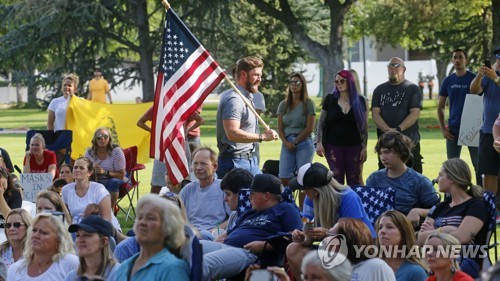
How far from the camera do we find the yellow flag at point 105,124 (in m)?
16.5

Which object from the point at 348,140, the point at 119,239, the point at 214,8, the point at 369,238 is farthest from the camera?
A: the point at 214,8

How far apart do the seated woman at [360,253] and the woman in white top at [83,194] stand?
4.49 m

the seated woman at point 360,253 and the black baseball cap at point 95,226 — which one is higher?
the black baseball cap at point 95,226

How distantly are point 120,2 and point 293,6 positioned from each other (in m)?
6.26

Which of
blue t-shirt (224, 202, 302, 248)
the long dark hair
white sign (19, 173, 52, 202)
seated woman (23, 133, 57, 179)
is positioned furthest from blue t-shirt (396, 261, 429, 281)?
seated woman (23, 133, 57, 179)

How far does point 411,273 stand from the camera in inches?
282

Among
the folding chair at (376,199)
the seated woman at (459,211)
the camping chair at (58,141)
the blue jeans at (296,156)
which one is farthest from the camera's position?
the camping chair at (58,141)

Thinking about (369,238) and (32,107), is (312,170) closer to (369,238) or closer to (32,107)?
(369,238)

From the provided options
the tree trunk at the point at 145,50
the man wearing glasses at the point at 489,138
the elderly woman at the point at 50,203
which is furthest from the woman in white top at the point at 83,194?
the tree trunk at the point at 145,50

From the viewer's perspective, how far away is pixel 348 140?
40.2 ft

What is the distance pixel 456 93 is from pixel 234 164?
3.98 m

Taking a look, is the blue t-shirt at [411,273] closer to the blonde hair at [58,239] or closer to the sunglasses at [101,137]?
the blonde hair at [58,239]

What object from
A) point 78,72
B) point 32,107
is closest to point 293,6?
point 78,72

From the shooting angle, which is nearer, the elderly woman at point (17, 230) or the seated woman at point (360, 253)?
the seated woman at point (360, 253)
